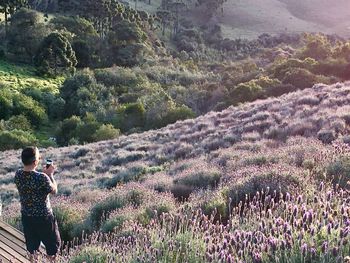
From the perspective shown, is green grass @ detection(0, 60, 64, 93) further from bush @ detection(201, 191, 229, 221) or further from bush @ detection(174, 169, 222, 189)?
bush @ detection(201, 191, 229, 221)

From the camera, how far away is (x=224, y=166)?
11680mm

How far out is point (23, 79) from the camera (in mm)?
54312

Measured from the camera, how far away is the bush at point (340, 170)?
292 inches

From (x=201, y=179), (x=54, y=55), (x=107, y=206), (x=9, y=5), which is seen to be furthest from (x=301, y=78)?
(x=9, y=5)

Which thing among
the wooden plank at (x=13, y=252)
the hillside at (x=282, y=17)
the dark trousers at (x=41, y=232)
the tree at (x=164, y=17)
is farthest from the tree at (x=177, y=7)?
the dark trousers at (x=41, y=232)

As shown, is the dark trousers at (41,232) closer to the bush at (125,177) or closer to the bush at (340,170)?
the bush at (340,170)

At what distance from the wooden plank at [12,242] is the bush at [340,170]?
471cm

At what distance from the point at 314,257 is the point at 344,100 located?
585 inches

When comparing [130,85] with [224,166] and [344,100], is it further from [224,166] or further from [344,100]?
[224,166]

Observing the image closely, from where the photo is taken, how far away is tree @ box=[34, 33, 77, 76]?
56.5m

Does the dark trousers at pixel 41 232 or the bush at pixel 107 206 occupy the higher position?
the dark trousers at pixel 41 232

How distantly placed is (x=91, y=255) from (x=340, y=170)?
3.95 m

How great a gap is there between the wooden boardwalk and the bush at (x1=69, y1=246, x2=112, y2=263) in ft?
4.83

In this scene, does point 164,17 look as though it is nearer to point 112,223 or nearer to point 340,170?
point 112,223
